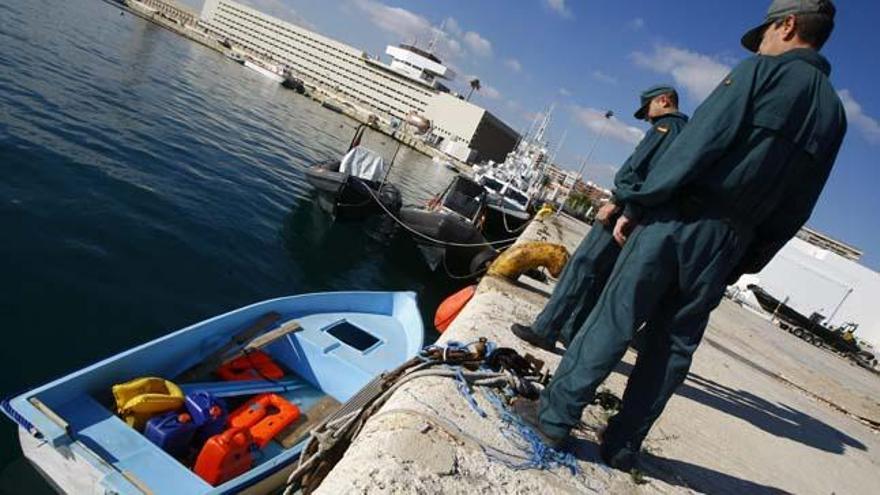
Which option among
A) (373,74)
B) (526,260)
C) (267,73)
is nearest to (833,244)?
(526,260)

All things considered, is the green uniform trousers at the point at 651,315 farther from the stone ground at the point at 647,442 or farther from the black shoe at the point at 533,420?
the stone ground at the point at 647,442

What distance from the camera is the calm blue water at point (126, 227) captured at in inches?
256

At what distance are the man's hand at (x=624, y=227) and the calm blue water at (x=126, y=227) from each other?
4.51m

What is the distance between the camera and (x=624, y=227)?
2938mm

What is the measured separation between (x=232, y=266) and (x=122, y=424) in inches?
273

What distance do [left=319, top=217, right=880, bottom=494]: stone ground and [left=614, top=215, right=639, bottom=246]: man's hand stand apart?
1.24m

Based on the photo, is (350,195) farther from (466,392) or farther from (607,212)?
(466,392)

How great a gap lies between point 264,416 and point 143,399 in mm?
1060

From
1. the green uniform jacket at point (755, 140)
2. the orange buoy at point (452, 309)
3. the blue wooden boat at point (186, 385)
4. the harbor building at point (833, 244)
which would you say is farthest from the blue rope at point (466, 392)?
the harbor building at point (833, 244)

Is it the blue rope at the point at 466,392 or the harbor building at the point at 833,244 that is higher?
the harbor building at the point at 833,244

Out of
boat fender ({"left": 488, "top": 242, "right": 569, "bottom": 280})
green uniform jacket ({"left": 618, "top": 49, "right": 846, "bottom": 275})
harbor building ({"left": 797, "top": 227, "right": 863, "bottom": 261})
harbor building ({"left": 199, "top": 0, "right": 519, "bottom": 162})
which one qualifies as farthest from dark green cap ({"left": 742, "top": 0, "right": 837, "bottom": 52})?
harbor building ({"left": 199, "top": 0, "right": 519, "bottom": 162})

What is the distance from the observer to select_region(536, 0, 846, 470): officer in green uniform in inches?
93.7

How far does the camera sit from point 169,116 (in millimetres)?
21688

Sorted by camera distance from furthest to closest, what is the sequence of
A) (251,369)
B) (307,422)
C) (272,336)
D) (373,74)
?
(373,74)
(272,336)
(251,369)
(307,422)
